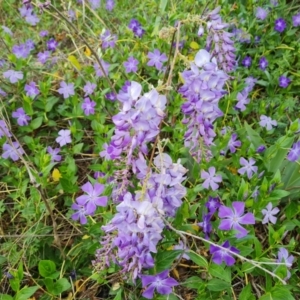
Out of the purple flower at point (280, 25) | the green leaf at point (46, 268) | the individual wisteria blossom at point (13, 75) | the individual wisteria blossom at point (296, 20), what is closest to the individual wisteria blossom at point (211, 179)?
the green leaf at point (46, 268)

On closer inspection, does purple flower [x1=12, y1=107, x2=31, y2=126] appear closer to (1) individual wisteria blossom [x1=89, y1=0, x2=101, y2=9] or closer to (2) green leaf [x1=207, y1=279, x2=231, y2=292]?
(1) individual wisteria blossom [x1=89, y1=0, x2=101, y2=9]

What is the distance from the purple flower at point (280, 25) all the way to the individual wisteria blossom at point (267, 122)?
0.91 meters

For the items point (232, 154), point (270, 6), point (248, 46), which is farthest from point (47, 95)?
point (270, 6)

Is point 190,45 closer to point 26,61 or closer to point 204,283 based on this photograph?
point 26,61

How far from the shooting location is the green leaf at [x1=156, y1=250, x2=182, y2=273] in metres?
1.67

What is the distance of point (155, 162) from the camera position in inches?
56.7

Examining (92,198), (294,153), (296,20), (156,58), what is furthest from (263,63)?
(92,198)

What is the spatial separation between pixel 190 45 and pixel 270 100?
61 centimetres

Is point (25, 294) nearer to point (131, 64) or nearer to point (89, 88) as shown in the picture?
point (89, 88)

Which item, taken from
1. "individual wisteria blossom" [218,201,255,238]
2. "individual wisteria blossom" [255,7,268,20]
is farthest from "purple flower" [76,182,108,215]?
"individual wisteria blossom" [255,7,268,20]

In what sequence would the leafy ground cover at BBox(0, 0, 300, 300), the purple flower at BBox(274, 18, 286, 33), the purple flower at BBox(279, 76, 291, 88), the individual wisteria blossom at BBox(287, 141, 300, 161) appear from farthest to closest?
the purple flower at BBox(274, 18, 286, 33) → the purple flower at BBox(279, 76, 291, 88) → the individual wisteria blossom at BBox(287, 141, 300, 161) → the leafy ground cover at BBox(0, 0, 300, 300)

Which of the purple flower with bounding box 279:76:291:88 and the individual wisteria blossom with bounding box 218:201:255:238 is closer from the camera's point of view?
the individual wisteria blossom with bounding box 218:201:255:238

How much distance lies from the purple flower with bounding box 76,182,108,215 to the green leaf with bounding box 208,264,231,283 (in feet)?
1.58

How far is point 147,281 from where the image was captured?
65.9 inches
